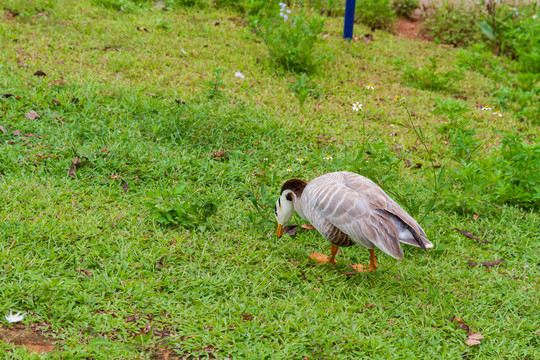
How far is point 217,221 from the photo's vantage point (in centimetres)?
389

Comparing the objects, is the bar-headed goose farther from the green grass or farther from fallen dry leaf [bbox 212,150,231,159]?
fallen dry leaf [bbox 212,150,231,159]

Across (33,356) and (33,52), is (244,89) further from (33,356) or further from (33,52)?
(33,356)

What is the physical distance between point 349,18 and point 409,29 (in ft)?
6.65

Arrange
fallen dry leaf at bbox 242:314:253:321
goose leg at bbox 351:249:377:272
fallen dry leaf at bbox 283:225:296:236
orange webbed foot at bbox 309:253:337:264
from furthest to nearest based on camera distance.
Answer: fallen dry leaf at bbox 283:225:296:236 < orange webbed foot at bbox 309:253:337:264 < goose leg at bbox 351:249:377:272 < fallen dry leaf at bbox 242:314:253:321

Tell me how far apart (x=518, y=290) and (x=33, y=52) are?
5450 millimetres

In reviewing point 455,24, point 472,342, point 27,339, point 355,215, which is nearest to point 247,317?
point 355,215

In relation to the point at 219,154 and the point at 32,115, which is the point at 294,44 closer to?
the point at 219,154

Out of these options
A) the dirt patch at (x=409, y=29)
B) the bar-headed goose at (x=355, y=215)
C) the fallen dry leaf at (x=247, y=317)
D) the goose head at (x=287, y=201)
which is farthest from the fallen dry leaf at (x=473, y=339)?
the dirt patch at (x=409, y=29)

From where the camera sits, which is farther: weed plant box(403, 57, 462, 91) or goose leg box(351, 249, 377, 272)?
weed plant box(403, 57, 462, 91)

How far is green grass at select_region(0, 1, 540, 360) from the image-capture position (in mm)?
2926

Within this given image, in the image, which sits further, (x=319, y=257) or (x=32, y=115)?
(x=32, y=115)

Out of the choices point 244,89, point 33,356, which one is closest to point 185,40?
point 244,89

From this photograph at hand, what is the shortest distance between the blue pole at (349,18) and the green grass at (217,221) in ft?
3.29

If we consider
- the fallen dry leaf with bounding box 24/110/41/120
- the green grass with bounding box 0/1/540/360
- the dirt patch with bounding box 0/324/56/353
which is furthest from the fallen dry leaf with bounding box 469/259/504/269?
the fallen dry leaf with bounding box 24/110/41/120
